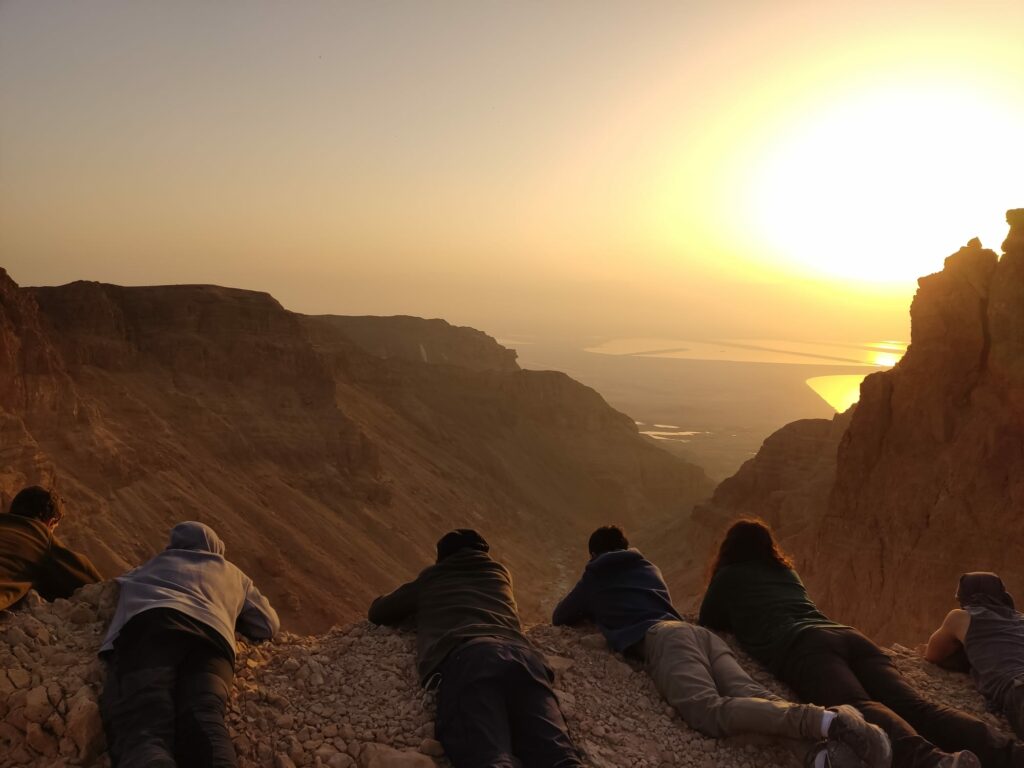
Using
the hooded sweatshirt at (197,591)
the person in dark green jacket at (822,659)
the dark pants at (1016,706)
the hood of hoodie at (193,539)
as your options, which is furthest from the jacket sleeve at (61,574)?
the dark pants at (1016,706)

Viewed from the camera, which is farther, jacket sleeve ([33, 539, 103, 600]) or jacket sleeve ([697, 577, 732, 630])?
jacket sleeve ([697, 577, 732, 630])

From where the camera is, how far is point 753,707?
4.77m

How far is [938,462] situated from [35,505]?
18199 millimetres

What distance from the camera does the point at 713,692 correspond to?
5.19m

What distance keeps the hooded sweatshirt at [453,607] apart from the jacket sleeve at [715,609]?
1.82 meters

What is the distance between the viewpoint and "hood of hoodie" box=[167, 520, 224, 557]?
543 centimetres

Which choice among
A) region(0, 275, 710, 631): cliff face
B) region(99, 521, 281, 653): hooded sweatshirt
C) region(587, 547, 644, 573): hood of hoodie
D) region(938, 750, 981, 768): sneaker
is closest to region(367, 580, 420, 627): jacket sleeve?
region(99, 521, 281, 653): hooded sweatshirt

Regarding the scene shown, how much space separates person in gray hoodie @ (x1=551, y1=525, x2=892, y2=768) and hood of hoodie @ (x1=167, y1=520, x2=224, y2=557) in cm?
299

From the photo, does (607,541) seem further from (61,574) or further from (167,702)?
(61,574)

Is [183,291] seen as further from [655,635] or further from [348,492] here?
[655,635]

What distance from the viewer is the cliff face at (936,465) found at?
52.0 feet

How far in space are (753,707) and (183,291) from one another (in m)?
35.3

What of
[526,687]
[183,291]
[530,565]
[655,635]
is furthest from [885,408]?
[183,291]

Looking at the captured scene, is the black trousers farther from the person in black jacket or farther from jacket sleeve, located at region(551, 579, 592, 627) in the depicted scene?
jacket sleeve, located at region(551, 579, 592, 627)
